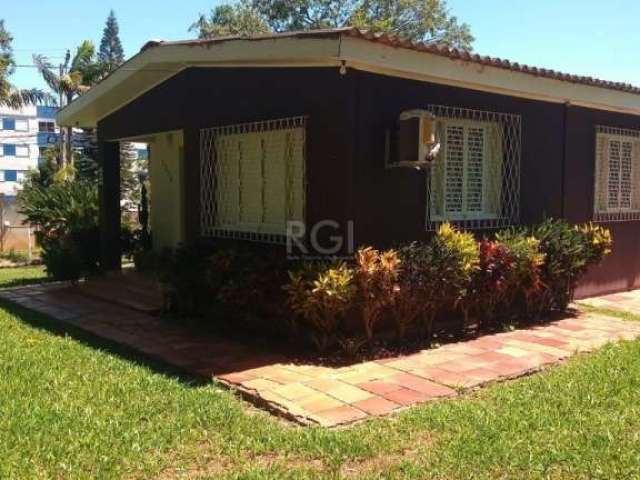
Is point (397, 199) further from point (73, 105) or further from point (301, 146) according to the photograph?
point (73, 105)

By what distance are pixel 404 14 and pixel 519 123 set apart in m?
28.7

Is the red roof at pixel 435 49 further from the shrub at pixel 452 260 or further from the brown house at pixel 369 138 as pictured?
the shrub at pixel 452 260

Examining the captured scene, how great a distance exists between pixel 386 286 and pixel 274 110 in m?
2.50

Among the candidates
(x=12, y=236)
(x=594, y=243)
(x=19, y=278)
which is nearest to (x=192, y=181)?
(x=594, y=243)

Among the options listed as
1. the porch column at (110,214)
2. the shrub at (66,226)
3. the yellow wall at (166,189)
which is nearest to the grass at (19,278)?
the shrub at (66,226)

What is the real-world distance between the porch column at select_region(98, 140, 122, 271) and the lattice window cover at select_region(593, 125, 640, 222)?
7.88 metres

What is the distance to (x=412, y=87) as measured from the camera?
7.00 meters

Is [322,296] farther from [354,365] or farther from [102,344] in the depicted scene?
[102,344]

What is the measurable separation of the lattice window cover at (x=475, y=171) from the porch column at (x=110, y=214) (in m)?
6.23

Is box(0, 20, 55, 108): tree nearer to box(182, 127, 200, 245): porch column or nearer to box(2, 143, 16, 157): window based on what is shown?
box(182, 127, 200, 245): porch column

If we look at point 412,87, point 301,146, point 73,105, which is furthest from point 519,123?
point 73,105

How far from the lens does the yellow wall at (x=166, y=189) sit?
34.2 feet

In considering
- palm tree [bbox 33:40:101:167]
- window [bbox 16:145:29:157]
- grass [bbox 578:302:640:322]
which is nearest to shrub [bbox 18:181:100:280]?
grass [bbox 578:302:640:322]

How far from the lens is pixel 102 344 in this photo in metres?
6.99
